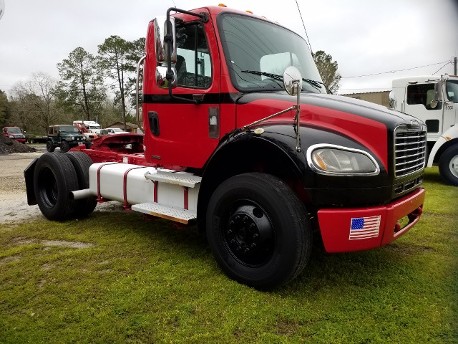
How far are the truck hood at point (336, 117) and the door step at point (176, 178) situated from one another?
0.74m

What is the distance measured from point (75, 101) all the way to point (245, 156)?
4909 cm

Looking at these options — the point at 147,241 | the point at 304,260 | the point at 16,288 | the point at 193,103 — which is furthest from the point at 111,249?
the point at 304,260

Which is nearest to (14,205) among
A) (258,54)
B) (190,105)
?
(190,105)

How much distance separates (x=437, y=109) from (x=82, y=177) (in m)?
9.16

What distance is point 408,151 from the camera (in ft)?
11.1

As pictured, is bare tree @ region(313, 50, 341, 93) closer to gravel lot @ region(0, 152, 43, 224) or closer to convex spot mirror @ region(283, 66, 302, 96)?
convex spot mirror @ region(283, 66, 302, 96)

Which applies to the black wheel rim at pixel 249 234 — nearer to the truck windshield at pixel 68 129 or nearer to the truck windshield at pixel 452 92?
the truck windshield at pixel 452 92

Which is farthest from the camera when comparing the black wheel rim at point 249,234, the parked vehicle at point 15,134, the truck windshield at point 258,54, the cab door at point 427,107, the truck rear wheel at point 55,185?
the parked vehicle at point 15,134

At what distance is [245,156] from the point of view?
3637 millimetres

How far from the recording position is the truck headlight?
9.68ft

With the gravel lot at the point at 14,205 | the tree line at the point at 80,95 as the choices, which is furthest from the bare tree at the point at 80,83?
the gravel lot at the point at 14,205

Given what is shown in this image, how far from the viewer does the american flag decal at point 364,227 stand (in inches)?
116

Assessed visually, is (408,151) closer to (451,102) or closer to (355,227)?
(355,227)

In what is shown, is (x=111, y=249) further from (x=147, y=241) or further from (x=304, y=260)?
(x=304, y=260)
